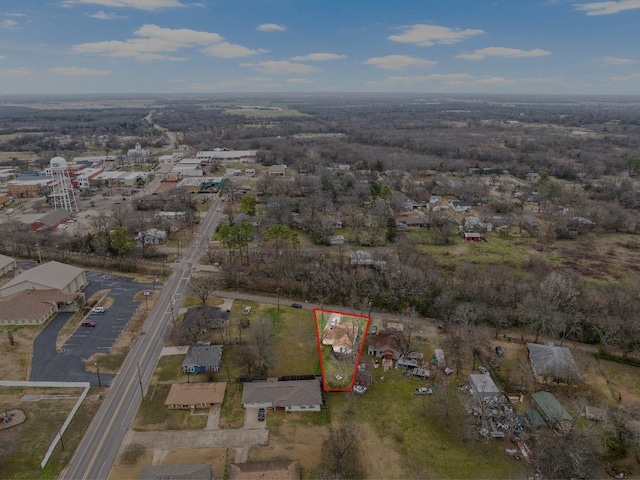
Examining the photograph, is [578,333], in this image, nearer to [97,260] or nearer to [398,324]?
[398,324]

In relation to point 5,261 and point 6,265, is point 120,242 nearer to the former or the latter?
point 6,265

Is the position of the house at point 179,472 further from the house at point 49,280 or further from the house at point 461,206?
the house at point 461,206

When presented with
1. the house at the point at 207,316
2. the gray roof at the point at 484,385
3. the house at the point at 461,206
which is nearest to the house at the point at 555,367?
the gray roof at the point at 484,385

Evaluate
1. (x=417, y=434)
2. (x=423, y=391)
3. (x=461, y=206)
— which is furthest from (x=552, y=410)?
(x=461, y=206)

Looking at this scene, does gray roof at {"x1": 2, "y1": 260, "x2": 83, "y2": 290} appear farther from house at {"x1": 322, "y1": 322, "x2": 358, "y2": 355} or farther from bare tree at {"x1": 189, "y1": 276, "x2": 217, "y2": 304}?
house at {"x1": 322, "y1": 322, "x2": 358, "y2": 355}

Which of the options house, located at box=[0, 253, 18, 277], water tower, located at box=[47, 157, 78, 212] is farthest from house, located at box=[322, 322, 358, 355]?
water tower, located at box=[47, 157, 78, 212]

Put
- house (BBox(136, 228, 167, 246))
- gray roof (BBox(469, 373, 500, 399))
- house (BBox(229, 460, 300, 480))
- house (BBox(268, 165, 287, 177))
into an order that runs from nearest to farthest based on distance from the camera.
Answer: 1. house (BBox(229, 460, 300, 480))
2. gray roof (BBox(469, 373, 500, 399))
3. house (BBox(136, 228, 167, 246))
4. house (BBox(268, 165, 287, 177))
